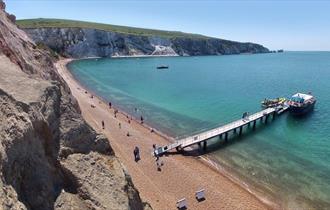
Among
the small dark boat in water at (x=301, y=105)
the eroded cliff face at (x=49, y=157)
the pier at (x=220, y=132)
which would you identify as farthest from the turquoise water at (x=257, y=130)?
the eroded cliff face at (x=49, y=157)

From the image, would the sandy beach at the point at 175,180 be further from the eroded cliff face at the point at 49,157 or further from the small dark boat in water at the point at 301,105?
the small dark boat in water at the point at 301,105

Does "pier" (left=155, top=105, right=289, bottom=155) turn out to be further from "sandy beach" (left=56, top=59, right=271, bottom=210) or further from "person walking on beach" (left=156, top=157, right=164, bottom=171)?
"person walking on beach" (left=156, top=157, right=164, bottom=171)

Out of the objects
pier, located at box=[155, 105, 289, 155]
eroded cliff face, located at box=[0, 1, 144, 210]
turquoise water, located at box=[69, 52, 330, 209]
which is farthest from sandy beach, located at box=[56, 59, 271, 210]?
eroded cliff face, located at box=[0, 1, 144, 210]

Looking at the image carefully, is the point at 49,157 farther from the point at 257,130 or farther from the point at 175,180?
the point at 257,130

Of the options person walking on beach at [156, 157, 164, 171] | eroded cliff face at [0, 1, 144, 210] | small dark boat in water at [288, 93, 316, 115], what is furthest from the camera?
small dark boat in water at [288, 93, 316, 115]

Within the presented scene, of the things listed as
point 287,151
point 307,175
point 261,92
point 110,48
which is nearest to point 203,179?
point 307,175

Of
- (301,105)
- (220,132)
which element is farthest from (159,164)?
(301,105)

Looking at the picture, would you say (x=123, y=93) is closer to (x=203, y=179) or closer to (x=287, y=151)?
Result: (x=287, y=151)

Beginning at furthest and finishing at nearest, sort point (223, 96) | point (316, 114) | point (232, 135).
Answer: point (223, 96) < point (316, 114) < point (232, 135)
